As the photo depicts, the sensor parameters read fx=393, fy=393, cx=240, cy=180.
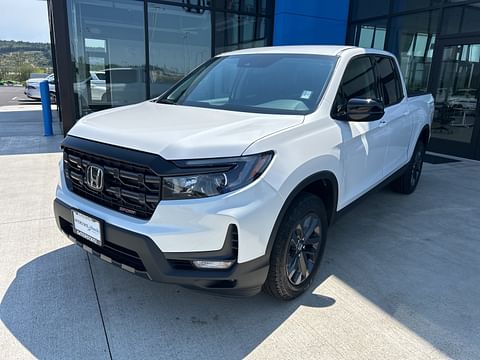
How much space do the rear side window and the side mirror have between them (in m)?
1.27

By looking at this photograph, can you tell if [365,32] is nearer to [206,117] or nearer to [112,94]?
[112,94]

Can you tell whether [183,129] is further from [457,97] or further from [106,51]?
[457,97]

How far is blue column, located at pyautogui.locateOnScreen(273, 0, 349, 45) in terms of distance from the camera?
1030 centimetres

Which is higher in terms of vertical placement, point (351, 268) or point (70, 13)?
point (70, 13)

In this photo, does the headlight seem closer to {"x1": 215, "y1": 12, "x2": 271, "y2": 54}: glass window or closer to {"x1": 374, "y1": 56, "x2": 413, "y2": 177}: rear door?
{"x1": 374, "y1": 56, "x2": 413, "y2": 177}: rear door

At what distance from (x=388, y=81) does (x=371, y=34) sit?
7.02m

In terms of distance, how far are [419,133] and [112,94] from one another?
7234 millimetres

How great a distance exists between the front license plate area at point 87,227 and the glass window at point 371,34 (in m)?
9.82

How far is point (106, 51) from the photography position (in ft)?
31.0

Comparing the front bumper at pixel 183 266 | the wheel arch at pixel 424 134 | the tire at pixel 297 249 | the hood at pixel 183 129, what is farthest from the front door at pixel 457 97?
the front bumper at pixel 183 266

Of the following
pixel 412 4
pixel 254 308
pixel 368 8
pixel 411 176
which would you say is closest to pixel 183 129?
pixel 254 308

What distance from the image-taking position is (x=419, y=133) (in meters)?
5.40

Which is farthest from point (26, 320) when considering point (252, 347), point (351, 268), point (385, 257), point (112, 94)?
point (112, 94)

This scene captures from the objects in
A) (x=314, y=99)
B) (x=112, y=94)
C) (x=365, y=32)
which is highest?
(x=365, y=32)
